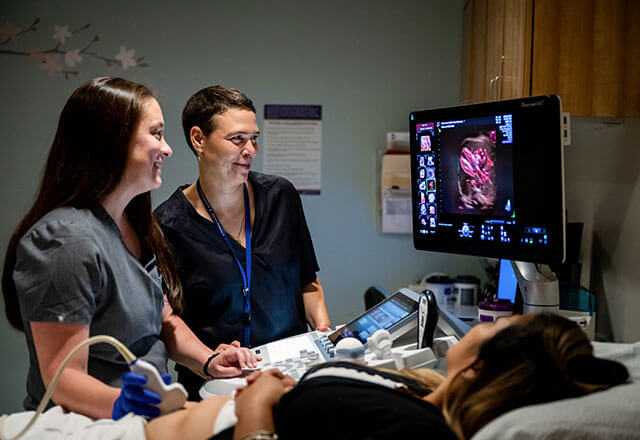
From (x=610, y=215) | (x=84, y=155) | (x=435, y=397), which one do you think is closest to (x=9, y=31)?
(x=84, y=155)

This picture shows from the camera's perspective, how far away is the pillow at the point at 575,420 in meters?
0.94

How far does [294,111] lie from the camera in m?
3.48

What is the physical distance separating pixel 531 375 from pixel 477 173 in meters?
0.66

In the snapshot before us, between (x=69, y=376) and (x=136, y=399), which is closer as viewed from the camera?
(x=136, y=399)

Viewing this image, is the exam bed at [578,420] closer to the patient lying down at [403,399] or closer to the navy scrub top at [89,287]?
the patient lying down at [403,399]

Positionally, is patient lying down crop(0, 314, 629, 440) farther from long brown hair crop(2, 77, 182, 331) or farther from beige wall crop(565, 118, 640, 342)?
beige wall crop(565, 118, 640, 342)

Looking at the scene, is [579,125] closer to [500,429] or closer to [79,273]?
[500,429]

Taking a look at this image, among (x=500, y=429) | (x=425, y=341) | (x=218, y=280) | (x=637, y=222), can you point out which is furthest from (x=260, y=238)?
(x=500, y=429)

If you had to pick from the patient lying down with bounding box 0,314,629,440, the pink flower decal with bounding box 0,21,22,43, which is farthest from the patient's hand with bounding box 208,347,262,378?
the pink flower decal with bounding box 0,21,22,43

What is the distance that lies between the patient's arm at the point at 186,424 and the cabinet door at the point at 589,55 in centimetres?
144

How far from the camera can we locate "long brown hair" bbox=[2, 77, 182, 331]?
1.44 meters

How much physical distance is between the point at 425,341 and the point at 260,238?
0.86 m

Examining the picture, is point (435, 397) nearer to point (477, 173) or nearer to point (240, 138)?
point (477, 173)

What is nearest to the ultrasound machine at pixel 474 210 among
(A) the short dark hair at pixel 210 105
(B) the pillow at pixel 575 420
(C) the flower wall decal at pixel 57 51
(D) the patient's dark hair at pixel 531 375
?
(D) the patient's dark hair at pixel 531 375
